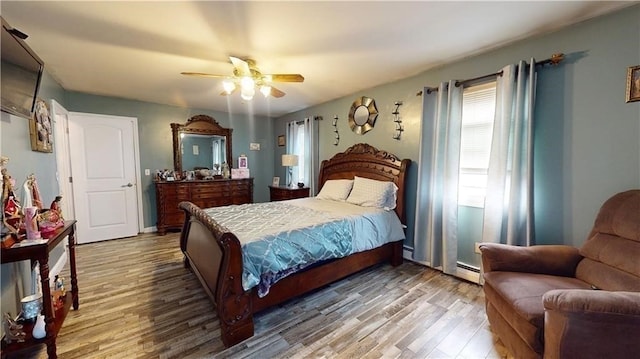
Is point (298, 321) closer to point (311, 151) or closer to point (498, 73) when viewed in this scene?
point (498, 73)

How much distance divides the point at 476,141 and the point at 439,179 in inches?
22.1

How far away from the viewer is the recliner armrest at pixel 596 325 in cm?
113

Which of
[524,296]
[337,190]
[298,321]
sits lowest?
[298,321]

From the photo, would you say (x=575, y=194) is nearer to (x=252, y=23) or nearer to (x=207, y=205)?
(x=252, y=23)

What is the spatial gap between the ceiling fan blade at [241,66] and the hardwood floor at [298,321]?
228 cm

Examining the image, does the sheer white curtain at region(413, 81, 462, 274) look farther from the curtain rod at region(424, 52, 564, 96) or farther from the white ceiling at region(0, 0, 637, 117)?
the white ceiling at region(0, 0, 637, 117)

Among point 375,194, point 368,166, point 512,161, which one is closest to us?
point 512,161

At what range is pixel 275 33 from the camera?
218 cm

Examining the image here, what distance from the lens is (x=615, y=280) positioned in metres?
1.58

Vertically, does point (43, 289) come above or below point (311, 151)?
below

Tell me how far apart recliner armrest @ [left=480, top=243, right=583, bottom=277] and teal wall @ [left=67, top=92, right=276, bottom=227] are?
502 centimetres

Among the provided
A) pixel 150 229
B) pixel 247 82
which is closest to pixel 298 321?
pixel 247 82

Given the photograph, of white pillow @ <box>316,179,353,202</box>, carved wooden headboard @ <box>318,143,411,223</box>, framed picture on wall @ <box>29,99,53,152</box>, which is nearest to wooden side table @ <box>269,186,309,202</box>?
carved wooden headboard @ <box>318,143,411,223</box>

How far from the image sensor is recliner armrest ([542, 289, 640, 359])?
1.13 m
